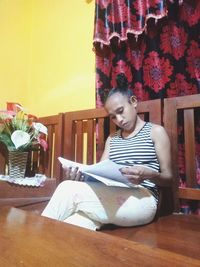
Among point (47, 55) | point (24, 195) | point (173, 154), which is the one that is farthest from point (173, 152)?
point (47, 55)

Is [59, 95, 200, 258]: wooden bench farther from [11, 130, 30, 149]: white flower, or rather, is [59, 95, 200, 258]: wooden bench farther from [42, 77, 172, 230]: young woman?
[11, 130, 30, 149]: white flower

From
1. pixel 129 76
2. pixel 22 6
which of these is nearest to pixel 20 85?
pixel 22 6

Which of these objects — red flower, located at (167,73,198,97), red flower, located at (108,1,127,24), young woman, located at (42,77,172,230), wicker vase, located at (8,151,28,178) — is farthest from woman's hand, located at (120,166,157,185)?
red flower, located at (108,1,127,24)

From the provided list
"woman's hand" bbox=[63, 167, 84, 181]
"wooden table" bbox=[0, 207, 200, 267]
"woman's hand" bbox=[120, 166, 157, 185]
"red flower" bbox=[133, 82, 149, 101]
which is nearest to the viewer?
"wooden table" bbox=[0, 207, 200, 267]

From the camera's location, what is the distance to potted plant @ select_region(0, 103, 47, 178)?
4.09ft

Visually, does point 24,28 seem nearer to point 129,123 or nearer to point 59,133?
point 59,133

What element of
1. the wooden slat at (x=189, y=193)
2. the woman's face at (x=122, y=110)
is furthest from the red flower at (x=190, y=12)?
the wooden slat at (x=189, y=193)

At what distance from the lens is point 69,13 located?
5.41 ft

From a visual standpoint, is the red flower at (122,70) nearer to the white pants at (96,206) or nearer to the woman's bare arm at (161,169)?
the woman's bare arm at (161,169)

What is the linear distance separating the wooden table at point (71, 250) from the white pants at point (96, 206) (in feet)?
0.75

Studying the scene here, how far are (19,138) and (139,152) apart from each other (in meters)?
0.61

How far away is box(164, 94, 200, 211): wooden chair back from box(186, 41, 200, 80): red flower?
0.12m

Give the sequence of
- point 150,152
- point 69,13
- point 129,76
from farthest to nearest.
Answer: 1. point 69,13
2. point 129,76
3. point 150,152

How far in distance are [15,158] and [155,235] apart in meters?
0.80
